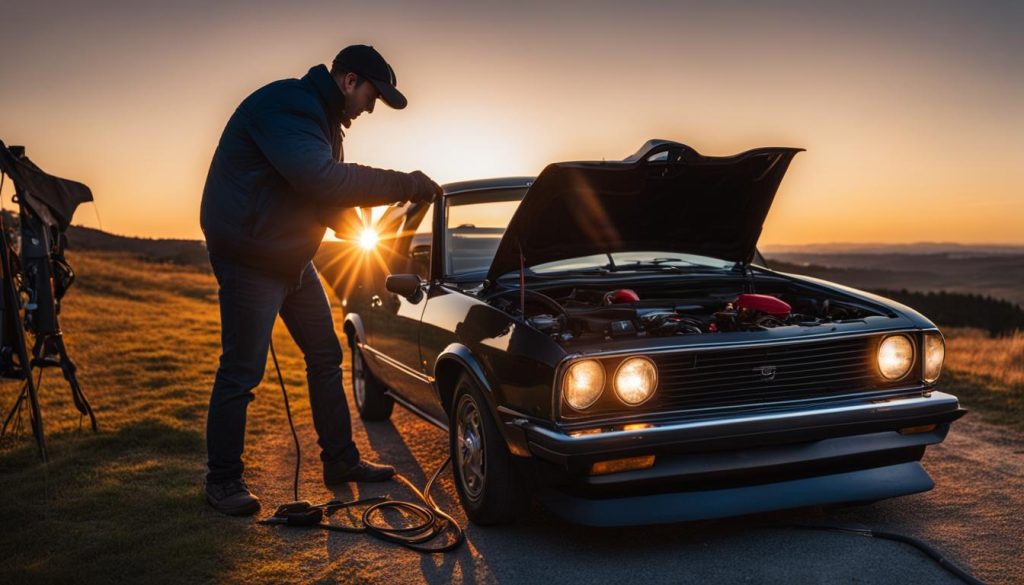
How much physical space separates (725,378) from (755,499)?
52cm

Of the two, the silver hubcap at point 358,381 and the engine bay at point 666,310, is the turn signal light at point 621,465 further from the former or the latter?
the silver hubcap at point 358,381

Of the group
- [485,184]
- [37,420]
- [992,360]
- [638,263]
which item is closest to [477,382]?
[638,263]

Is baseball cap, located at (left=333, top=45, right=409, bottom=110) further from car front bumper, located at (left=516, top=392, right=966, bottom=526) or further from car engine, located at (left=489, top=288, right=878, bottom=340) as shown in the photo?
car front bumper, located at (left=516, top=392, right=966, bottom=526)

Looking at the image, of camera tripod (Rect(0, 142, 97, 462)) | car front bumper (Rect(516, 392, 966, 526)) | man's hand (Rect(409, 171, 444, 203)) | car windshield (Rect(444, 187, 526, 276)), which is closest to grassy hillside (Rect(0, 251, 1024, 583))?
camera tripod (Rect(0, 142, 97, 462))

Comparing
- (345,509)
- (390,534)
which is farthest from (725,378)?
(345,509)

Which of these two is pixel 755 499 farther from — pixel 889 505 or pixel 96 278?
pixel 96 278

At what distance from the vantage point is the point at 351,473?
16.5 feet

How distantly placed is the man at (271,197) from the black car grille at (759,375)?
1.50 meters

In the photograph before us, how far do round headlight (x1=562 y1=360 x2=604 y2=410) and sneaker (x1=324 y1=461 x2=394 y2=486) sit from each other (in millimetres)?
1913

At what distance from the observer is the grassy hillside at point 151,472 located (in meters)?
3.73

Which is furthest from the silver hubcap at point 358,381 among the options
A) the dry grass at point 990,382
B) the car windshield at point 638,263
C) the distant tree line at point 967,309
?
the distant tree line at point 967,309

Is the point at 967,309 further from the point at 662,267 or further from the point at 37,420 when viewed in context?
the point at 37,420

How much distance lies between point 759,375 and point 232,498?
268 cm

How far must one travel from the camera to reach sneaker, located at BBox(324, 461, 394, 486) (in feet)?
16.5
